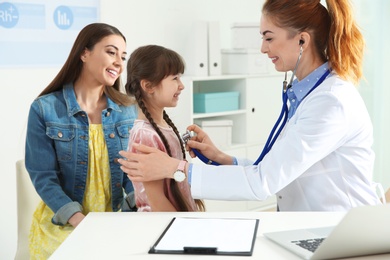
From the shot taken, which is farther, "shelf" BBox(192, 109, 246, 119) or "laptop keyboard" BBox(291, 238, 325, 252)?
"shelf" BBox(192, 109, 246, 119)

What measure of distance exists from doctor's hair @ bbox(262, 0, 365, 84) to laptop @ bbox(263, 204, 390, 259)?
67 cm

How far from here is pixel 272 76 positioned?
14.5 ft

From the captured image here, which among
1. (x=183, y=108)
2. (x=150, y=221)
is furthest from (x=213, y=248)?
(x=183, y=108)

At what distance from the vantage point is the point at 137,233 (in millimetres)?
1455

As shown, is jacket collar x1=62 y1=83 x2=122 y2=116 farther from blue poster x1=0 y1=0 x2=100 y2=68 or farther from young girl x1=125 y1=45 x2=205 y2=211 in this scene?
blue poster x1=0 y1=0 x2=100 y2=68

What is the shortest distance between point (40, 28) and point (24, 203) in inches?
55.4

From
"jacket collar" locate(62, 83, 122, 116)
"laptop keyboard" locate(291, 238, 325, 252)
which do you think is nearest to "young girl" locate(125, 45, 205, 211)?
"jacket collar" locate(62, 83, 122, 116)

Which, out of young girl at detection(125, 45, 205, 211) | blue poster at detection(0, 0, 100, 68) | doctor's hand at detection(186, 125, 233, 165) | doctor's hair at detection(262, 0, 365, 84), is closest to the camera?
doctor's hair at detection(262, 0, 365, 84)

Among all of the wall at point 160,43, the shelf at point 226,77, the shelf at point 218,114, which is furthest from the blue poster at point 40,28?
the shelf at point 218,114

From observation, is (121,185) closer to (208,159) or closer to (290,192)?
(208,159)

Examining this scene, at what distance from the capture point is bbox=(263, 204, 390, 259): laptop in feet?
3.74

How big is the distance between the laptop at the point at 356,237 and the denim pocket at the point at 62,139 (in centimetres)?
102

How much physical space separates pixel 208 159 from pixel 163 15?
2.11 m

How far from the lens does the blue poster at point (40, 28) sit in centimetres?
321
